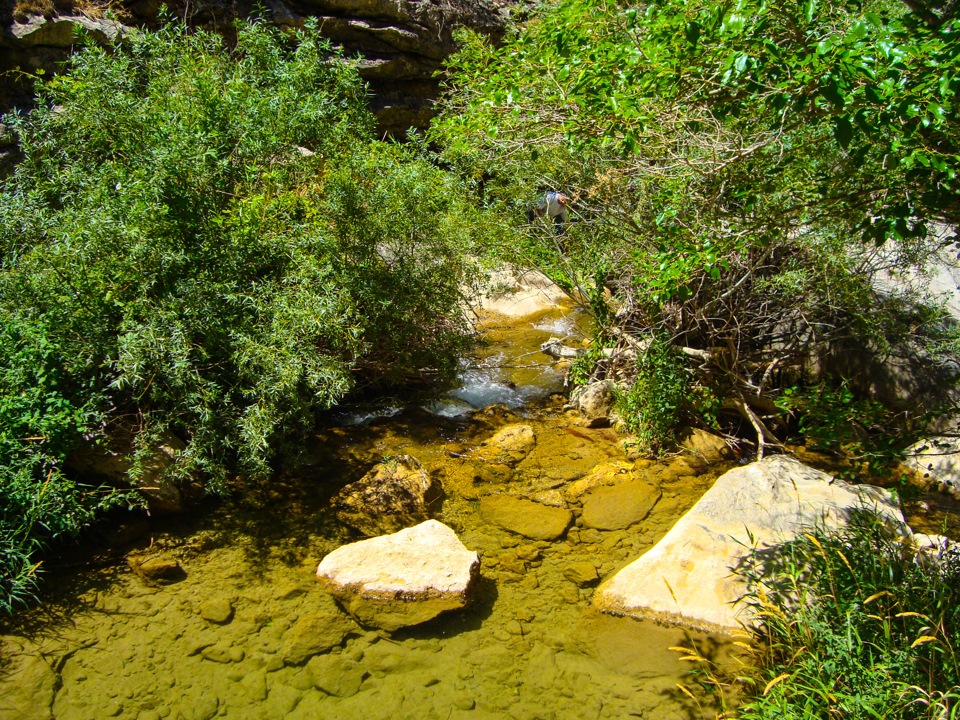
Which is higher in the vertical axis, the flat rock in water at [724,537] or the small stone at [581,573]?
the flat rock in water at [724,537]

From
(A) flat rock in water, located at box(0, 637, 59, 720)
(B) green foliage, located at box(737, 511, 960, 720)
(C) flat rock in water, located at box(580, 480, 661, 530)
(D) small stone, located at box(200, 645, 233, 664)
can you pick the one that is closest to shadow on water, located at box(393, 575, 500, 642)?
(D) small stone, located at box(200, 645, 233, 664)

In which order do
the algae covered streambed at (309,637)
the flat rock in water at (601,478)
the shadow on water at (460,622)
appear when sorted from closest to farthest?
the algae covered streambed at (309,637) < the shadow on water at (460,622) < the flat rock in water at (601,478)

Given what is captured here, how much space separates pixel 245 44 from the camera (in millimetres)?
8086

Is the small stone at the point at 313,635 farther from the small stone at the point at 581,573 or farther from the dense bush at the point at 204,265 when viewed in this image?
the small stone at the point at 581,573

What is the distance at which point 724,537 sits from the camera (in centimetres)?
524

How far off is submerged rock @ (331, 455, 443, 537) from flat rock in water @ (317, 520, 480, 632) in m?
0.66

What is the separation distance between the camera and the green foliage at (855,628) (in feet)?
11.6

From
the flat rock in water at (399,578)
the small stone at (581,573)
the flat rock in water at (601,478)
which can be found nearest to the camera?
the flat rock in water at (399,578)

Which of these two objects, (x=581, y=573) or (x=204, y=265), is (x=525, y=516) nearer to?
(x=581, y=573)

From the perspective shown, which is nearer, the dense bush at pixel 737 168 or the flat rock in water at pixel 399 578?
the dense bush at pixel 737 168

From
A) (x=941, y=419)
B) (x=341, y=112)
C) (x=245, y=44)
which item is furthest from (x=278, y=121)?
(x=941, y=419)

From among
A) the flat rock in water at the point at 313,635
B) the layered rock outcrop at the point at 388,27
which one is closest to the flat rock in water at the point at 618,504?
the flat rock in water at the point at 313,635

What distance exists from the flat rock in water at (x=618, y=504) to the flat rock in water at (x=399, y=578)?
1488 mm

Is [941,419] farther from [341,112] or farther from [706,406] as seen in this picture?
[341,112]
